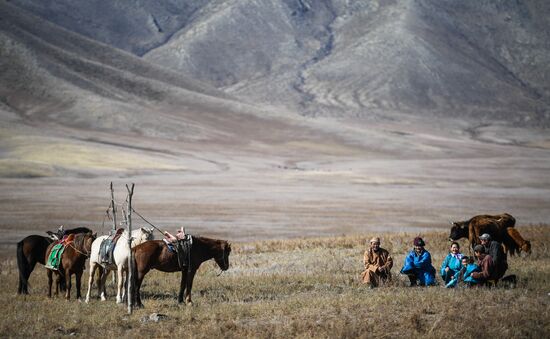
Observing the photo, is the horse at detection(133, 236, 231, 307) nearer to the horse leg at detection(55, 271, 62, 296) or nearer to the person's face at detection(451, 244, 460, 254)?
the horse leg at detection(55, 271, 62, 296)

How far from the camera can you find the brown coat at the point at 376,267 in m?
15.0

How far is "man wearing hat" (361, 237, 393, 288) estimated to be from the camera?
15.0 metres

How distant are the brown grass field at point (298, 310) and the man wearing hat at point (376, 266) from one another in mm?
257

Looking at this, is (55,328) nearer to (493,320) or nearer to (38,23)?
(493,320)

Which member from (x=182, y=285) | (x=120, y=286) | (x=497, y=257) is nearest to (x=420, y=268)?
(x=497, y=257)

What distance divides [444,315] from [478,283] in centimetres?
340

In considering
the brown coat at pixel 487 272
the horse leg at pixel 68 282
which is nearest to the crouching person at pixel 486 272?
the brown coat at pixel 487 272

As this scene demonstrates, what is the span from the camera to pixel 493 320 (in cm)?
1107

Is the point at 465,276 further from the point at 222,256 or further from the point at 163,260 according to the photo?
the point at 163,260

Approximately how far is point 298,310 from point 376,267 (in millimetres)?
3293

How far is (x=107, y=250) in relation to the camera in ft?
46.1

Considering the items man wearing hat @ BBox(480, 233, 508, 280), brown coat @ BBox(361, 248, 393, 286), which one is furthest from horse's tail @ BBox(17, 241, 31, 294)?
man wearing hat @ BBox(480, 233, 508, 280)

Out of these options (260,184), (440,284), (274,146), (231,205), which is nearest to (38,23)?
(274,146)

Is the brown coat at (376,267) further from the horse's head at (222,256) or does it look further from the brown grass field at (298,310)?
the horse's head at (222,256)
